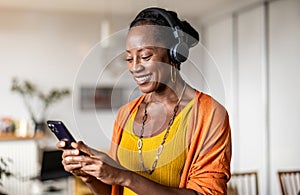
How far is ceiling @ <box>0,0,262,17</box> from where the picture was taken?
4.56 metres

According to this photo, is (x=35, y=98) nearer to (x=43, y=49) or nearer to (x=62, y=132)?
(x=43, y=49)

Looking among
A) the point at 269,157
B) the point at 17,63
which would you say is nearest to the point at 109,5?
the point at 17,63

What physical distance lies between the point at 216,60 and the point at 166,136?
3.45 meters

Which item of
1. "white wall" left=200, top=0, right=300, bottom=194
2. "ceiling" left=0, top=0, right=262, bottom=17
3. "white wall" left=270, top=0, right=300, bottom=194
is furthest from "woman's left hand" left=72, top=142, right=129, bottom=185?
"ceiling" left=0, top=0, right=262, bottom=17

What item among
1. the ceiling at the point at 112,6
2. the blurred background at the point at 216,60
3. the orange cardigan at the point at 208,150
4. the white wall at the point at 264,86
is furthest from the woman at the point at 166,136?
the ceiling at the point at 112,6

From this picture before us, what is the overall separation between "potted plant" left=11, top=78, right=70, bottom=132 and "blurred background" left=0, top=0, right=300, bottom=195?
38 mm

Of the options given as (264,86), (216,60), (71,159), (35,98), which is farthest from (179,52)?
(35,98)

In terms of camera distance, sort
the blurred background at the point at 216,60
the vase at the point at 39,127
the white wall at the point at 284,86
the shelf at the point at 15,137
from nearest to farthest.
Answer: the white wall at the point at 284,86 → the blurred background at the point at 216,60 → the shelf at the point at 15,137 → the vase at the point at 39,127

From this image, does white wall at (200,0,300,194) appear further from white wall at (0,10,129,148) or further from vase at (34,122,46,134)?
vase at (34,122,46,134)

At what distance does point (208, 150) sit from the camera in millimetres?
799

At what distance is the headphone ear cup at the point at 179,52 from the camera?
2.61 feet

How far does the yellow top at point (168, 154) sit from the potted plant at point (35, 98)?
14.2ft

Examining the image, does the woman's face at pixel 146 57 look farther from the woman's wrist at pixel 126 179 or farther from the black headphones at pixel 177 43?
the woman's wrist at pixel 126 179

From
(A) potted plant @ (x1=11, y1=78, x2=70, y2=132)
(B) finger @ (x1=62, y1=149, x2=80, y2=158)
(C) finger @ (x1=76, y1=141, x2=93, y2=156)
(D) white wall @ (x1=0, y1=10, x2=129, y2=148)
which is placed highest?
(D) white wall @ (x1=0, y1=10, x2=129, y2=148)
